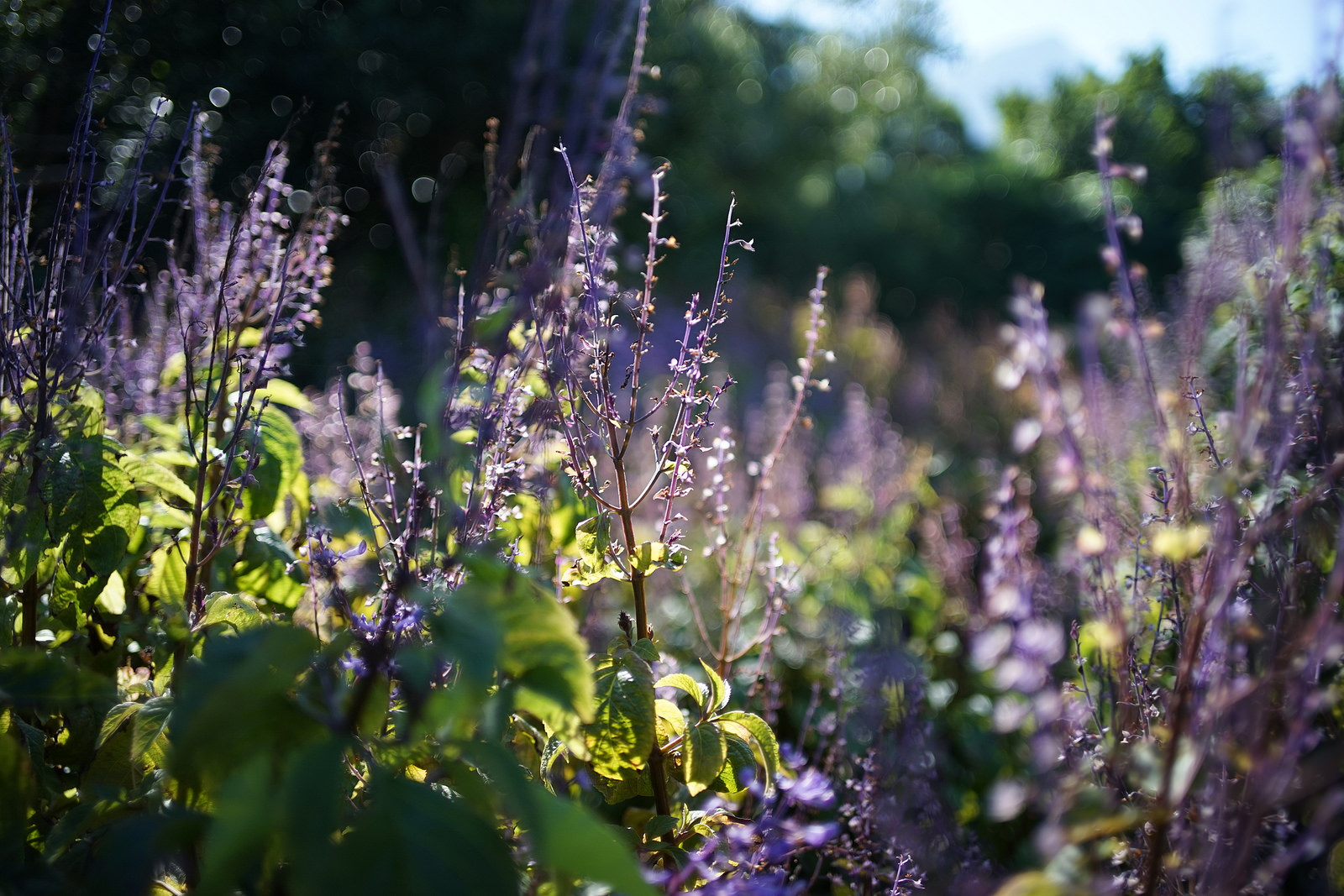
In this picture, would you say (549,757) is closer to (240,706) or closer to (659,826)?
(659,826)

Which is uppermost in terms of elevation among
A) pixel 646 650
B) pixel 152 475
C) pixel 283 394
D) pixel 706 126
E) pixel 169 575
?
pixel 706 126

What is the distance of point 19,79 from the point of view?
2135 millimetres

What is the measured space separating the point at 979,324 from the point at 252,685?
12140 mm

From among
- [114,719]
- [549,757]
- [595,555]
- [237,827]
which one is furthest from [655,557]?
[114,719]

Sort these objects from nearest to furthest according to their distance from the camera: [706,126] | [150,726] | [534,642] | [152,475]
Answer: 1. [534,642]
2. [150,726]
3. [152,475]
4. [706,126]

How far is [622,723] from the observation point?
1123 millimetres

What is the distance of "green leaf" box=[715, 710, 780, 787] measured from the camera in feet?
3.91

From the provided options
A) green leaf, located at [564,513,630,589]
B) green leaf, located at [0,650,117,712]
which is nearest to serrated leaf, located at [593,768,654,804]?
green leaf, located at [564,513,630,589]

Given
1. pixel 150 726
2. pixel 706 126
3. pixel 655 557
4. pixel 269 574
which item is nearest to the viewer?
pixel 150 726

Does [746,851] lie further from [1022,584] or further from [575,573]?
[1022,584]

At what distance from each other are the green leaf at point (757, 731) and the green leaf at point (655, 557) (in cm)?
24

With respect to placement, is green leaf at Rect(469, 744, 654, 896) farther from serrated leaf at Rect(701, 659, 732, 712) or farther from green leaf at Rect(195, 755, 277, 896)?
serrated leaf at Rect(701, 659, 732, 712)

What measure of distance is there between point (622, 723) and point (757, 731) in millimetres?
226

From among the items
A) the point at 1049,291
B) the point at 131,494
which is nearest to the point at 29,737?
the point at 131,494
